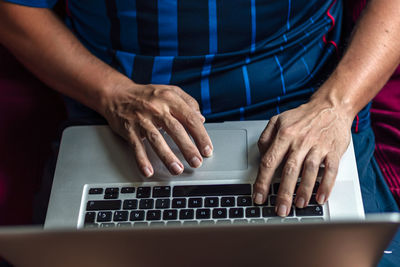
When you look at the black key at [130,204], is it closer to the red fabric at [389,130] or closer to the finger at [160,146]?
the finger at [160,146]

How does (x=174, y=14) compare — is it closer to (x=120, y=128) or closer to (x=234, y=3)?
(x=234, y=3)

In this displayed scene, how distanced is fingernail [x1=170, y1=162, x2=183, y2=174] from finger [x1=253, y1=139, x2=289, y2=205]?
0.45 ft

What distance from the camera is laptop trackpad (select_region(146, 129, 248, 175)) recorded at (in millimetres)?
825

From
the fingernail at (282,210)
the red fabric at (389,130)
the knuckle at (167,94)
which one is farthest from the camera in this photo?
the red fabric at (389,130)

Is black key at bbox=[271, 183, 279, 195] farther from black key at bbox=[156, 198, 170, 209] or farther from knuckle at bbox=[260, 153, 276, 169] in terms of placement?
black key at bbox=[156, 198, 170, 209]

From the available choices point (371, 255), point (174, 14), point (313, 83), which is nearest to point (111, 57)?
point (174, 14)

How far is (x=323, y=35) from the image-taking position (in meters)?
0.99

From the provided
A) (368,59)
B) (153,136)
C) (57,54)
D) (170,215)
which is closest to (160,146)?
(153,136)

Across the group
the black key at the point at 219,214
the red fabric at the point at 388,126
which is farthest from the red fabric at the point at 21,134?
the red fabric at the point at 388,126

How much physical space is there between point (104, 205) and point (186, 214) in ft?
0.50

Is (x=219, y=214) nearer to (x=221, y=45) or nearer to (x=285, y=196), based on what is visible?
(x=285, y=196)

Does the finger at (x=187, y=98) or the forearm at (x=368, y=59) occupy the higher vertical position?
the forearm at (x=368, y=59)

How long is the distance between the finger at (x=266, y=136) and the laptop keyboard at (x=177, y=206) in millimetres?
77

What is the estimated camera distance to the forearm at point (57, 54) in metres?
0.95
